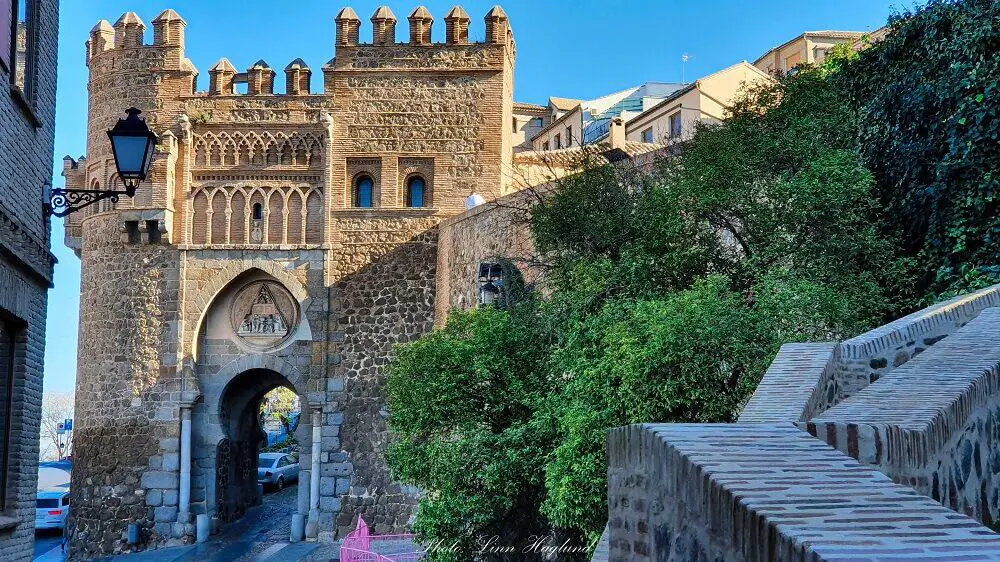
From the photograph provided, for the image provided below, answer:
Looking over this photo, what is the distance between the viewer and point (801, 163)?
12.9 metres

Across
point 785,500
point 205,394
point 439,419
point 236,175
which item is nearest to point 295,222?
point 236,175

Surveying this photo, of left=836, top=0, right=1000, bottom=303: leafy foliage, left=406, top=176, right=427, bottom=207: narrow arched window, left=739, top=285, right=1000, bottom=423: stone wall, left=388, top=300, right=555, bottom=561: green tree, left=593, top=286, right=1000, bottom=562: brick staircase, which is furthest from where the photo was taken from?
left=406, top=176, right=427, bottom=207: narrow arched window

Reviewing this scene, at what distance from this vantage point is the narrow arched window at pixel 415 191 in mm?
23422

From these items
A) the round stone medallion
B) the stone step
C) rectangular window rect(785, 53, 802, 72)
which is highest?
rectangular window rect(785, 53, 802, 72)

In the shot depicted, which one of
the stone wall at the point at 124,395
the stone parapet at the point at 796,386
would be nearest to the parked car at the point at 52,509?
the stone wall at the point at 124,395

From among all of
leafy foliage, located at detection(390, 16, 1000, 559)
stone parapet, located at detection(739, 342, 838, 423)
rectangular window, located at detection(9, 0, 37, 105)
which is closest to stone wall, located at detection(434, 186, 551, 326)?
leafy foliage, located at detection(390, 16, 1000, 559)

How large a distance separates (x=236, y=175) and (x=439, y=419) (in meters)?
10.8

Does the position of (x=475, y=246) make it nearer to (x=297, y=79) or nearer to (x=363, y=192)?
(x=363, y=192)

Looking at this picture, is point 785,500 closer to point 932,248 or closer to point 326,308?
point 932,248

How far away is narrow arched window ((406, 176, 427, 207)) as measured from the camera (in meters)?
23.4

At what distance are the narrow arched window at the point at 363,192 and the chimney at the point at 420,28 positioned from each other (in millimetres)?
2943

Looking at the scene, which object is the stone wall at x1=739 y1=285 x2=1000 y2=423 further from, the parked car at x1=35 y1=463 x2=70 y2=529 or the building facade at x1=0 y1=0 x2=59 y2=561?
the parked car at x1=35 y1=463 x2=70 y2=529

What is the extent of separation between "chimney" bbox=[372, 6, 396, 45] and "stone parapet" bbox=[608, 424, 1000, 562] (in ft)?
64.9

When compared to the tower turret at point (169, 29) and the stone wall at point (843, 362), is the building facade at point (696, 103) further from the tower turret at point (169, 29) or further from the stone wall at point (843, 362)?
the stone wall at point (843, 362)
